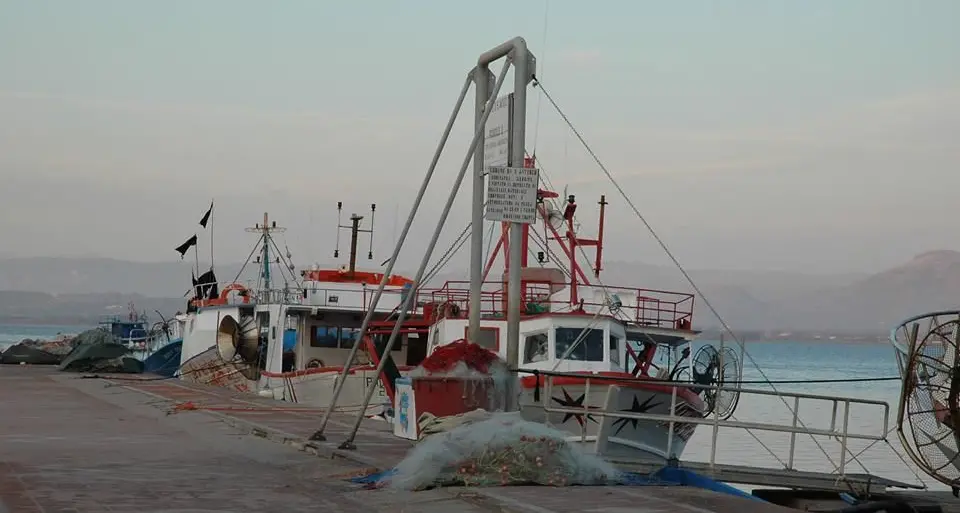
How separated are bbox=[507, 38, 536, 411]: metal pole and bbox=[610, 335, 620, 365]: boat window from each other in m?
9.98

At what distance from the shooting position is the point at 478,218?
1634cm

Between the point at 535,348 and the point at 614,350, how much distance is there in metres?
1.56

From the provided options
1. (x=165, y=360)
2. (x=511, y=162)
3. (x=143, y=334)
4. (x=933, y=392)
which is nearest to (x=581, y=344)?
(x=511, y=162)

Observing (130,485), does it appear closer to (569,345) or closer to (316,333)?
(569,345)

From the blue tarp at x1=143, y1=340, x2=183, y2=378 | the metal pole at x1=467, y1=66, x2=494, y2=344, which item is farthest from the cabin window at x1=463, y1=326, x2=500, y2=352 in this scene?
the blue tarp at x1=143, y1=340, x2=183, y2=378

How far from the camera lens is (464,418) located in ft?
46.2

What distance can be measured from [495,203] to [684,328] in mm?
13017

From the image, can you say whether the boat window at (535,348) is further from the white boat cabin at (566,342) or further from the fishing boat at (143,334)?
the fishing boat at (143,334)

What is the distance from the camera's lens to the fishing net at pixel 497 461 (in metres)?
12.6

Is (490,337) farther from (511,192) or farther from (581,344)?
(511,192)

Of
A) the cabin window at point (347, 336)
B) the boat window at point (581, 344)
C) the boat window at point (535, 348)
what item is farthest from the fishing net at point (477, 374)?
the cabin window at point (347, 336)

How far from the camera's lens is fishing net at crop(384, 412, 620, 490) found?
41.3 ft

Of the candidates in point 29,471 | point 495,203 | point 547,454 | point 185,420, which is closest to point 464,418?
point 547,454

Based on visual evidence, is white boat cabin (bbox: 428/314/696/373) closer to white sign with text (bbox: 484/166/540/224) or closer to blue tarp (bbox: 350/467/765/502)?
white sign with text (bbox: 484/166/540/224)
